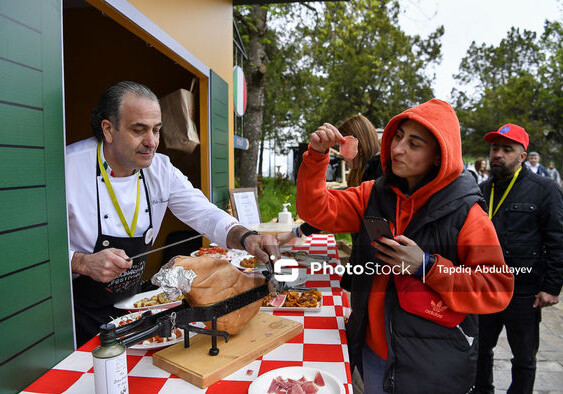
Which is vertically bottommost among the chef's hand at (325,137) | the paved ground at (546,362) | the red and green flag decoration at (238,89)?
the paved ground at (546,362)

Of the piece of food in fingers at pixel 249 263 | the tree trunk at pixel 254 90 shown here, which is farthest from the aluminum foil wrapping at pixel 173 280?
the tree trunk at pixel 254 90

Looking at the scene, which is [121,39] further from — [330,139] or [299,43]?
[299,43]

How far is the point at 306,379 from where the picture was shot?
1.31m

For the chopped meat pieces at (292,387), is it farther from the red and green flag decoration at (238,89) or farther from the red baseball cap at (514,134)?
the red and green flag decoration at (238,89)

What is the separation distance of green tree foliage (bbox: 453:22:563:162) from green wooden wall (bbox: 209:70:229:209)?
83.0 feet

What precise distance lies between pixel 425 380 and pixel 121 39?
491 cm

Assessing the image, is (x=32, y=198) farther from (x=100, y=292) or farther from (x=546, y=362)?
(x=546, y=362)

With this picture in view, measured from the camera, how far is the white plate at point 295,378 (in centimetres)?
124

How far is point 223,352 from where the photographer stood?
1.46 metres

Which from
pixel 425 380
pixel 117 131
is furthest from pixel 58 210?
pixel 425 380

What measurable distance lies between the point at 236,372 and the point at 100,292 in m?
1.05

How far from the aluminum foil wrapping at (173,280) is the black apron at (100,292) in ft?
2.56

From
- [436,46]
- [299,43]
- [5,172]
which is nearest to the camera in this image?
[5,172]

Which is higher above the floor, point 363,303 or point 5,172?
point 5,172
